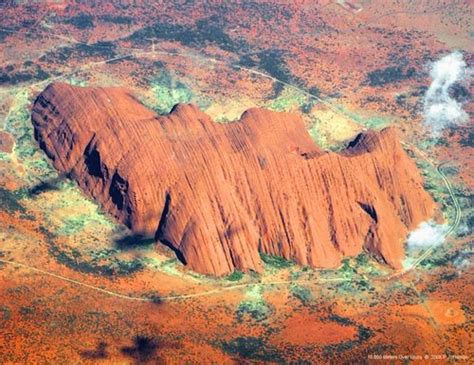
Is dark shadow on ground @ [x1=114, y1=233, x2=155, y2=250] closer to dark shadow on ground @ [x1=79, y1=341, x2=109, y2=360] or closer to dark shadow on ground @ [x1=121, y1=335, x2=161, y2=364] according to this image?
dark shadow on ground @ [x1=121, y1=335, x2=161, y2=364]

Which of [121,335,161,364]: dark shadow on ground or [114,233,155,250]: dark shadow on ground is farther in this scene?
[114,233,155,250]: dark shadow on ground

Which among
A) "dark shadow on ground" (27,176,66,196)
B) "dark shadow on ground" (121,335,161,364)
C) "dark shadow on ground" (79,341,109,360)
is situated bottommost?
"dark shadow on ground" (121,335,161,364)

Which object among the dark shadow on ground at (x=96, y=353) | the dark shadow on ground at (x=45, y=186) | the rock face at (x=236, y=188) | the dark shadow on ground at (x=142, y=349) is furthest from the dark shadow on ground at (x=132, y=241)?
the dark shadow on ground at (x=96, y=353)

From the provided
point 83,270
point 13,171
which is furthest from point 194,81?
point 83,270

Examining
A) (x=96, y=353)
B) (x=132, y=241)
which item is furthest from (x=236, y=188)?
(x=96, y=353)

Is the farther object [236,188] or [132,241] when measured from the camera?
[236,188]

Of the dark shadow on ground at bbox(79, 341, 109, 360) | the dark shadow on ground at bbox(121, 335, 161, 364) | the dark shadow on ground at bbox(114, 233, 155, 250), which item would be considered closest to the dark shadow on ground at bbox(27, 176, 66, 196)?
the dark shadow on ground at bbox(114, 233, 155, 250)

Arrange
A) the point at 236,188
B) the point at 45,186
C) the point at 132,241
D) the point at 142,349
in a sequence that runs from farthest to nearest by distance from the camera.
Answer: the point at 45,186, the point at 236,188, the point at 132,241, the point at 142,349

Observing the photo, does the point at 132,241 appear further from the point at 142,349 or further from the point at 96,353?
the point at 96,353

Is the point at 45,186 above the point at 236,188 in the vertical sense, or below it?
below

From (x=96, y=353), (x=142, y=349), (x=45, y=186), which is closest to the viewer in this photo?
(x=96, y=353)
